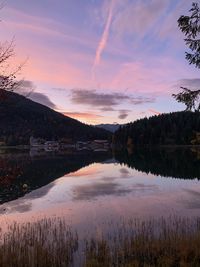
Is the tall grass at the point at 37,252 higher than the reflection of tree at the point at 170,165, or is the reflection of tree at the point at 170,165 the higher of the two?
the reflection of tree at the point at 170,165

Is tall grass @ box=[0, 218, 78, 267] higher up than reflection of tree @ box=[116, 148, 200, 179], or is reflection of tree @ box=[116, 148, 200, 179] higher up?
reflection of tree @ box=[116, 148, 200, 179]

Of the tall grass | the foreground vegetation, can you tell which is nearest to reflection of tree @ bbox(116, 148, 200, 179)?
the foreground vegetation

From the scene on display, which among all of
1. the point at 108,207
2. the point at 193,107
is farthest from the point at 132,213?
the point at 193,107

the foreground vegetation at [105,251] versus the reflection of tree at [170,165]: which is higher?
the reflection of tree at [170,165]

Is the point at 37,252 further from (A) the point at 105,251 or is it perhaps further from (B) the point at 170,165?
(B) the point at 170,165

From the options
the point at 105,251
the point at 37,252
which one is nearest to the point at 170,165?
the point at 105,251

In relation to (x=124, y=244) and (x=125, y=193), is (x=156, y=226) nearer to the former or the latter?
(x=124, y=244)


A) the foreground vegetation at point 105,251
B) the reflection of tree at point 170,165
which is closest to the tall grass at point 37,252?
the foreground vegetation at point 105,251

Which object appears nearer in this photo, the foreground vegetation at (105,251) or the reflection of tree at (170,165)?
the foreground vegetation at (105,251)

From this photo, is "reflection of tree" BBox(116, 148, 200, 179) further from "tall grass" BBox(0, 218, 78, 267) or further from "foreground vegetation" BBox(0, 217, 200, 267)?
"tall grass" BBox(0, 218, 78, 267)

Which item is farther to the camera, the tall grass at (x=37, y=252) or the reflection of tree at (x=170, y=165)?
the reflection of tree at (x=170, y=165)

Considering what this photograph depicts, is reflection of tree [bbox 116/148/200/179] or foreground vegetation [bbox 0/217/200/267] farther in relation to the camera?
reflection of tree [bbox 116/148/200/179]

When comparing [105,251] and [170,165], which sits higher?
[170,165]

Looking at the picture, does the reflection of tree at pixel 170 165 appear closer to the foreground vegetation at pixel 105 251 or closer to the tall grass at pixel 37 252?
the foreground vegetation at pixel 105 251
